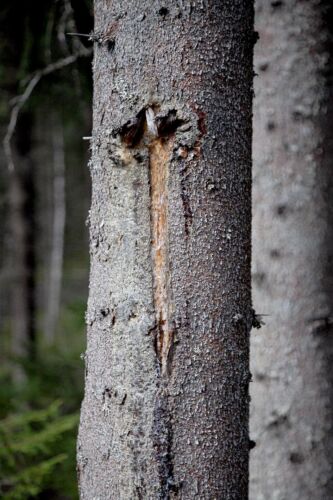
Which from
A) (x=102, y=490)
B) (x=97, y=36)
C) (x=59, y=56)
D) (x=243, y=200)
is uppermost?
(x=59, y=56)

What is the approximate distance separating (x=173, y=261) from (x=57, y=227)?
36.6 ft

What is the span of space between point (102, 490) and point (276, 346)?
105 cm

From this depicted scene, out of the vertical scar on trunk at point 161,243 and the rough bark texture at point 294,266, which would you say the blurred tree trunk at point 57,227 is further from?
the vertical scar on trunk at point 161,243

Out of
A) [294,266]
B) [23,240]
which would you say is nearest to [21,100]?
[294,266]

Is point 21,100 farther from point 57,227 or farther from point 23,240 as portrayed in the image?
point 57,227

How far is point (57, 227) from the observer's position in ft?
39.1

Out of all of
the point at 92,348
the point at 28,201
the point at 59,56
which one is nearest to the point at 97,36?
the point at 92,348

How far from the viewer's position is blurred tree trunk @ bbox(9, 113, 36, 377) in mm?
5168

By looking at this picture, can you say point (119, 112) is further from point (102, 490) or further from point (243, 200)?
point (102, 490)

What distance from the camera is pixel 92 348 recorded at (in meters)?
1.17

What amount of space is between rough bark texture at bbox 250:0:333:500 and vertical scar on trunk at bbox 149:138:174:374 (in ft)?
3.37

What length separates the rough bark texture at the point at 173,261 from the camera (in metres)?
1.06

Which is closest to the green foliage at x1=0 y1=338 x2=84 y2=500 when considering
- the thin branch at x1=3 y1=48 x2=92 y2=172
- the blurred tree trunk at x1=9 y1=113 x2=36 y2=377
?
the blurred tree trunk at x1=9 y1=113 x2=36 y2=377

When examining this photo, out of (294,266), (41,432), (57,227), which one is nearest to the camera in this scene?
(294,266)
